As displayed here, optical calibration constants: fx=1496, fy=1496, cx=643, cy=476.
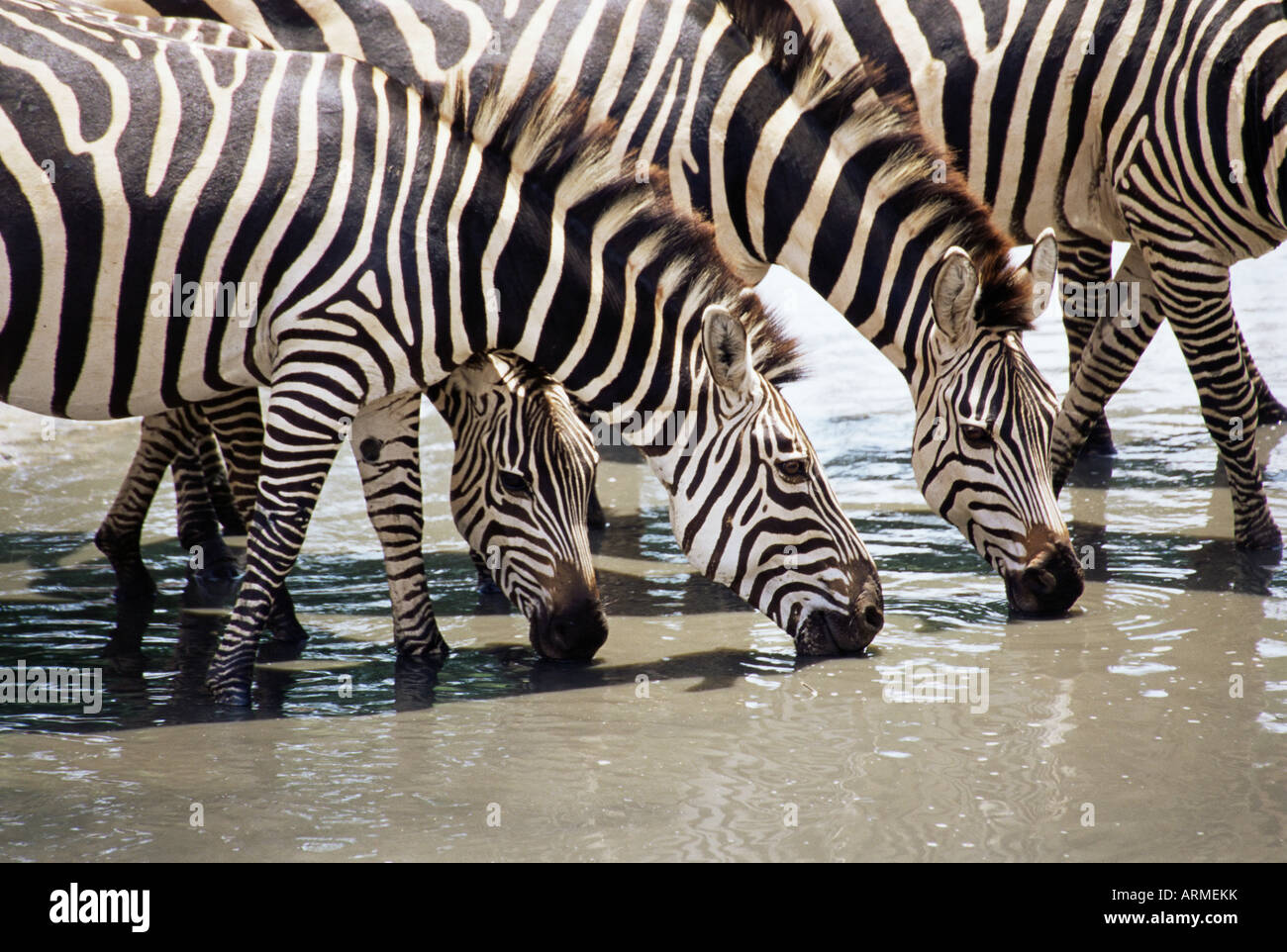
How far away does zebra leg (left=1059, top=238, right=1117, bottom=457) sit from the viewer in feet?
29.4

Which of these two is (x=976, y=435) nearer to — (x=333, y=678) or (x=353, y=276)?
(x=353, y=276)

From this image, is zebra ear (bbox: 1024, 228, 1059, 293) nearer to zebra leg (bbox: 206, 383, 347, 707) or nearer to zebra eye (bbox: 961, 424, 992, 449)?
zebra eye (bbox: 961, 424, 992, 449)

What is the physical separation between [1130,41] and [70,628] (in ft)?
20.0

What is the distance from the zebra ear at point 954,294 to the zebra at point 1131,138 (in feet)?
4.56

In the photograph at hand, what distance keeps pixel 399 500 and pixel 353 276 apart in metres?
1.10

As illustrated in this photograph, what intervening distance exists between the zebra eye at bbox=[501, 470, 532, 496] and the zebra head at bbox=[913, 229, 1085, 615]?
6.19 feet

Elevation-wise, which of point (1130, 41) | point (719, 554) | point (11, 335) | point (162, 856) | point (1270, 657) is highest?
point (1130, 41)

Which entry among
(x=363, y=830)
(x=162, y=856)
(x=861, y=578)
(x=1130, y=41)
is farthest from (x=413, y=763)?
(x=1130, y=41)

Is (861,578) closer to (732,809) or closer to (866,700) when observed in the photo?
(866,700)

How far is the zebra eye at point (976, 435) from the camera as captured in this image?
22.1 feet

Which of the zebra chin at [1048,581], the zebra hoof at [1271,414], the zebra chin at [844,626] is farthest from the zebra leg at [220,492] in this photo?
the zebra hoof at [1271,414]

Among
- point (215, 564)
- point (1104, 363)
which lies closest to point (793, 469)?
point (1104, 363)

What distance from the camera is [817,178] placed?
23.1 ft

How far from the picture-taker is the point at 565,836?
462cm
